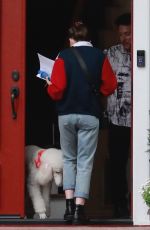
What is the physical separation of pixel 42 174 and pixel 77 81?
3.12ft

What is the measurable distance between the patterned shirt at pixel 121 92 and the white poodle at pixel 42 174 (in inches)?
32.2

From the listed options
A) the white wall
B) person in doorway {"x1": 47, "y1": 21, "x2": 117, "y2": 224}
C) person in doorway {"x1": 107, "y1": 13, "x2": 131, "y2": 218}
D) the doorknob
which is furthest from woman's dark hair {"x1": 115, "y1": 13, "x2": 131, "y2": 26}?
the doorknob

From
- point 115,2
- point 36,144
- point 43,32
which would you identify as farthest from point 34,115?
point 115,2

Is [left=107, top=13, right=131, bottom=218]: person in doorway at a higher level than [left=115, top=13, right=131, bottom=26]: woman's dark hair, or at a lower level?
lower

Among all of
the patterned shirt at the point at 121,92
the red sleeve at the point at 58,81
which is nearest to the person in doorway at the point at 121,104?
the patterned shirt at the point at 121,92

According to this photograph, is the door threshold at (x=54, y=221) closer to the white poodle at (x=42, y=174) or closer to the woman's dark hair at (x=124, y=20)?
the white poodle at (x=42, y=174)

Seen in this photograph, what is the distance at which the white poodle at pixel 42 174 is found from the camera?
7195 mm

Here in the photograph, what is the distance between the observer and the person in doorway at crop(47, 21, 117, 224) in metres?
6.84

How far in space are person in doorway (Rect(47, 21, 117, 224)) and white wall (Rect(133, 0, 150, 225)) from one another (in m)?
0.24

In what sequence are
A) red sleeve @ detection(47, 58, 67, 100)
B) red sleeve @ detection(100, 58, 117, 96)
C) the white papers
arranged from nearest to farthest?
1. red sleeve @ detection(47, 58, 67, 100)
2. red sleeve @ detection(100, 58, 117, 96)
3. the white papers

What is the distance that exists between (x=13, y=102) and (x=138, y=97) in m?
1.09

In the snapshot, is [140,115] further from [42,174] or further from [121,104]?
[42,174]

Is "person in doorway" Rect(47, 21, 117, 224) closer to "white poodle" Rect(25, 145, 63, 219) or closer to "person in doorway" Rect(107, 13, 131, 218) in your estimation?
"white poodle" Rect(25, 145, 63, 219)

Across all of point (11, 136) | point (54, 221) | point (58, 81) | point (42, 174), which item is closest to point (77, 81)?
point (58, 81)
